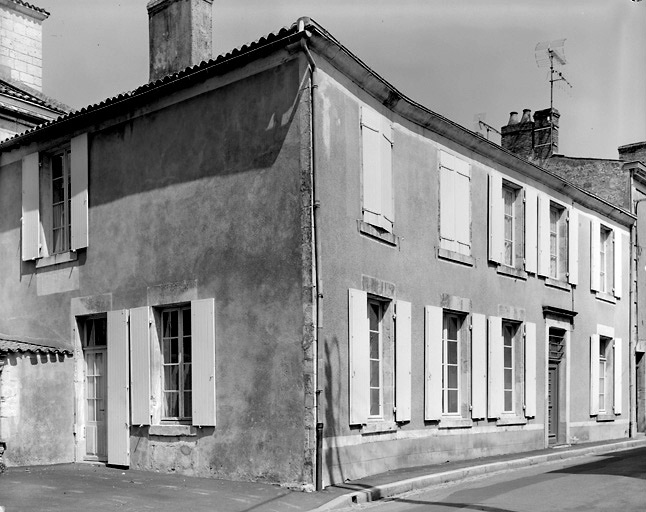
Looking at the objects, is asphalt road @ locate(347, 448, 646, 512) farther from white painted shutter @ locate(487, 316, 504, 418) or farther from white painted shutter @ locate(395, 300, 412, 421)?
white painted shutter @ locate(487, 316, 504, 418)

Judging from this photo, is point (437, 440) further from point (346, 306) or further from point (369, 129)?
point (369, 129)

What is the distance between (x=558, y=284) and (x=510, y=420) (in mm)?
3513

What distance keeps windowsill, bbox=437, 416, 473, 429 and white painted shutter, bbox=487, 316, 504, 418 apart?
2.48 feet

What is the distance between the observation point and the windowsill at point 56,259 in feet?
44.5

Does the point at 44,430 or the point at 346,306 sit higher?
the point at 346,306

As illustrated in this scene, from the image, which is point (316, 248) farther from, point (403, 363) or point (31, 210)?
point (31, 210)

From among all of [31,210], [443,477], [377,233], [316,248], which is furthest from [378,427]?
[31,210]

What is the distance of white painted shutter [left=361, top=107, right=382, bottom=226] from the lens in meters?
11.8

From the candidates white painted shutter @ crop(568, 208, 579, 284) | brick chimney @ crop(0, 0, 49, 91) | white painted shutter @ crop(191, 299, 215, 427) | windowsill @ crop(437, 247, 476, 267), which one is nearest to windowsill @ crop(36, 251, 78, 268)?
white painted shutter @ crop(191, 299, 215, 427)

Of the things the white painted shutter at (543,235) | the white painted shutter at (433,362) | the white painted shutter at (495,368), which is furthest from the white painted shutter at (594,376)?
the white painted shutter at (433,362)

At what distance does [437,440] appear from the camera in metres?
13.2

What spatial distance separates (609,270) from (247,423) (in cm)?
1211

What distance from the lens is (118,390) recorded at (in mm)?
12555

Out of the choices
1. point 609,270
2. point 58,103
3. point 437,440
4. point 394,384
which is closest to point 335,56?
point 394,384
